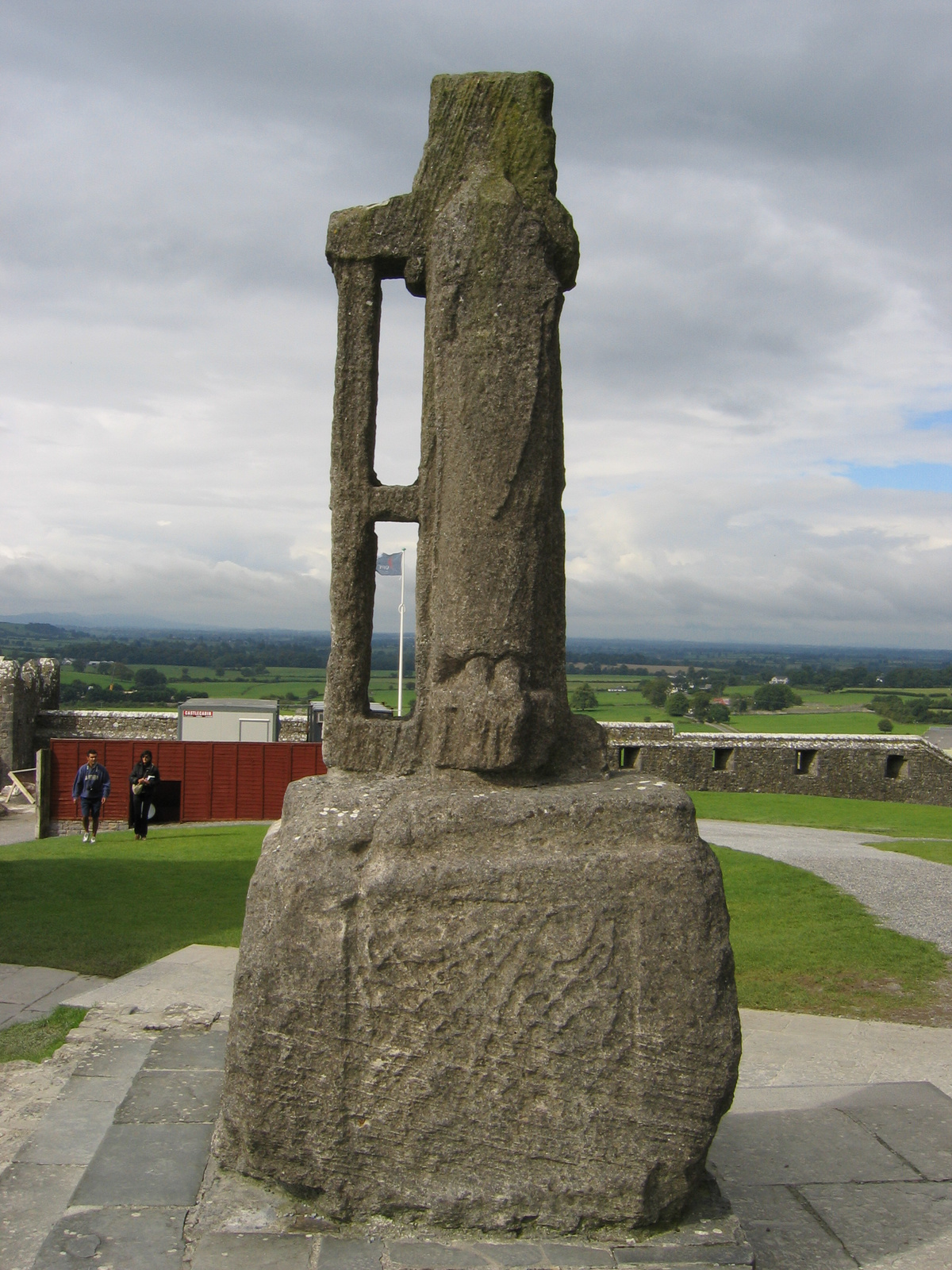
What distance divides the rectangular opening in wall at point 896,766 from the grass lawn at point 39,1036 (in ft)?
63.3

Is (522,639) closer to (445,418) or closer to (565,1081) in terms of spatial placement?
(445,418)

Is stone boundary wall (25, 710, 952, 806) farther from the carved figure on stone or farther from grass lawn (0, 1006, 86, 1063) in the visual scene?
the carved figure on stone

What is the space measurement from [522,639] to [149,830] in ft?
48.2

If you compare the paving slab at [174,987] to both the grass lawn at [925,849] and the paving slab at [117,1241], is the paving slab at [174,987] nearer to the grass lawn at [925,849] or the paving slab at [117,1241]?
the paving slab at [117,1241]

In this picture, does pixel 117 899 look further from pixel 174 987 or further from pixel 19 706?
pixel 19 706

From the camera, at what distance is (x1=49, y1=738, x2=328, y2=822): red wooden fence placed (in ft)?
59.8

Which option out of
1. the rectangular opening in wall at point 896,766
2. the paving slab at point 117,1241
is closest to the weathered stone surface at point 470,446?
the paving slab at point 117,1241

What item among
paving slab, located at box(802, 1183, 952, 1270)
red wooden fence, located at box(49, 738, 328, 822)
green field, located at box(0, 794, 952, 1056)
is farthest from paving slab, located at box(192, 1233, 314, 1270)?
red wooden fence, located at box(49, 738, 328, 822)

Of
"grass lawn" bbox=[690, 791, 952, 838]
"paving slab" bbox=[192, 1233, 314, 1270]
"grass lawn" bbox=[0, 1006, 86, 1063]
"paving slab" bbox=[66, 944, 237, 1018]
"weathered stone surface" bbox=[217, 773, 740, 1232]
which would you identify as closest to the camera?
"paving slab" bbox=[192, 1233, 314, 1270]

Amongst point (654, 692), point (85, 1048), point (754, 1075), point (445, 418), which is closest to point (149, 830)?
point (85, 1048)

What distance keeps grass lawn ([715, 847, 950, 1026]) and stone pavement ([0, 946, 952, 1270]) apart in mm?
957

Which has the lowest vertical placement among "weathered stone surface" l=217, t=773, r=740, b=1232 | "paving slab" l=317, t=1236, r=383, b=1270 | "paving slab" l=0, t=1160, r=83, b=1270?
"paving slab" l=0, t=1160, r=83, b=1270

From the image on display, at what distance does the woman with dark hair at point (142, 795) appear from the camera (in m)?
Result: 14.7

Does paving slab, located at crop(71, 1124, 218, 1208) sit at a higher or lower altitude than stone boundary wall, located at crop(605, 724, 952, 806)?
higher
